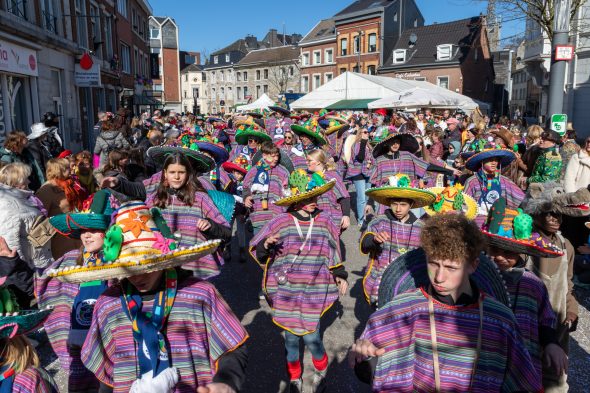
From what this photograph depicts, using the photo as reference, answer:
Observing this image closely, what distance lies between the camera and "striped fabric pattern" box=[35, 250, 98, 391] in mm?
2926

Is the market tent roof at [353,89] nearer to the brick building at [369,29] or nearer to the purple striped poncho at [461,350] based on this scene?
the purple striped poncho at [461,350]

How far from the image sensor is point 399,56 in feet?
147

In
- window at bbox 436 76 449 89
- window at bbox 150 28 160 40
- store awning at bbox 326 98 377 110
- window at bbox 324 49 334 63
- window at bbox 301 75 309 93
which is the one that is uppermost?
window at bbox 150 28 160 40

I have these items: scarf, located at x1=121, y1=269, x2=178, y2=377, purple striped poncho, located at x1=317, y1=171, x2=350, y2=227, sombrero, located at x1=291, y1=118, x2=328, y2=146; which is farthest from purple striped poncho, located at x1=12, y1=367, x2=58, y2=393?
sombrero, located at x1=291, y1=118, x2=328, y2=146

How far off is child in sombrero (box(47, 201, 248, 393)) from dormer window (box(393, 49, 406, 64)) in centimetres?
4554

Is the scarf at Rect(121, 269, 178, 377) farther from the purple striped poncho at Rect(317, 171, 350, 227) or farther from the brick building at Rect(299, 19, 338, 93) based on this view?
the brick building at Rect(299, 19, 338, 93)

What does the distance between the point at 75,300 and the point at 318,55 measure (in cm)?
5248

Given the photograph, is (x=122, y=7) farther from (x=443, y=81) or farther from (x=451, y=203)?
(x=451, y=203)

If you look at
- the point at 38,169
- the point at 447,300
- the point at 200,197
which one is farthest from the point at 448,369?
the point at 38,169

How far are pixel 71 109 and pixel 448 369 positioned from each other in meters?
18.9

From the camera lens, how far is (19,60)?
12945 mm

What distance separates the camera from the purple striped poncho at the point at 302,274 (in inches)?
152

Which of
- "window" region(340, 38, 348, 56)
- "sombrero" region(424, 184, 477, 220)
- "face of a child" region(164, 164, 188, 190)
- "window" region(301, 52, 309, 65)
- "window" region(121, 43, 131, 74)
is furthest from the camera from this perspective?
"window" region(301, 52, 309, 65)

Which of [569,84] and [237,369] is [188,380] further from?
[569,84]
